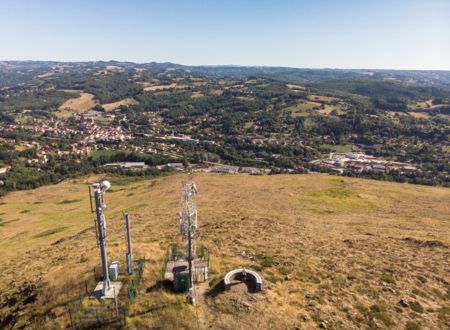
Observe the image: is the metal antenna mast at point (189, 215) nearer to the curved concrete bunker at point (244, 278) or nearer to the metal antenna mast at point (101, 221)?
the curved concrete bunker at point (244, 278)

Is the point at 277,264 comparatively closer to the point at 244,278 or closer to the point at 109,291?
the point at 244,278

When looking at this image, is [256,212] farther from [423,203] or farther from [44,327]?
[423,203]

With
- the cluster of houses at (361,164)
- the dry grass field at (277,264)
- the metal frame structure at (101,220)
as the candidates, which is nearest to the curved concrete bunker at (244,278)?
the dry grass field at (277,264)

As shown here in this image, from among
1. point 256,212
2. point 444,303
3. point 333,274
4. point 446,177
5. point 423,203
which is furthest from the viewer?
point 446,177

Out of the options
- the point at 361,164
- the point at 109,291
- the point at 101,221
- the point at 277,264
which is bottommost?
the point at 361,164

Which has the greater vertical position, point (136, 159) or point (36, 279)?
point (36, 279)

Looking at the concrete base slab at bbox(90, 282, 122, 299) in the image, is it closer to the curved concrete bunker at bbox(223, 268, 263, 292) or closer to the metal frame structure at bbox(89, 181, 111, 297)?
the metal frame structure at bbox(89, 181, 111, 297)

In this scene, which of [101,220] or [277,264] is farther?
[277,264]

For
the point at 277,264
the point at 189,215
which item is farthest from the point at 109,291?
the point at 277,264

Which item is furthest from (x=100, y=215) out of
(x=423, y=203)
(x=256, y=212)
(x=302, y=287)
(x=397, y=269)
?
(x=423, y=203)
